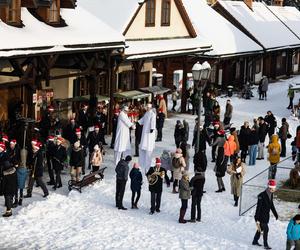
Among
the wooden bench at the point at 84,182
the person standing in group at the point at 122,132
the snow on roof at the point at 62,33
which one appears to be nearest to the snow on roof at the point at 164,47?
the snow on roof at the point at 62,33

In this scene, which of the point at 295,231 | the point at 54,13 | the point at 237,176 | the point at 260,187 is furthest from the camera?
the point at 54,13

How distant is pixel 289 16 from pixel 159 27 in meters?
36.2

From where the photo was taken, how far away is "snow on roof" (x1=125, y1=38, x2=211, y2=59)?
26.4 m

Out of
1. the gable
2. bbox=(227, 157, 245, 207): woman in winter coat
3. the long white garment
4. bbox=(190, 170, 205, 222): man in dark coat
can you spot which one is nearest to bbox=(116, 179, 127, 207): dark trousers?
bbox=(190, 170, 205, 222): man in dark coat

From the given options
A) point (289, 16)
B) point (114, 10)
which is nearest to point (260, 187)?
point (114, 10)

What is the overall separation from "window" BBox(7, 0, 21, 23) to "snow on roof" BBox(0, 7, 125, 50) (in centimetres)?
38

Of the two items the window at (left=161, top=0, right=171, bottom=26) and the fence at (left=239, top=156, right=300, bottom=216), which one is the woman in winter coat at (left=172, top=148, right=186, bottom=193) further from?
the window at (left=161, top=0, right=171, bottom=26)

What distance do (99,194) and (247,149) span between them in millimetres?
6708

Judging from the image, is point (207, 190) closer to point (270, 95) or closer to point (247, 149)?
point (247, 149)

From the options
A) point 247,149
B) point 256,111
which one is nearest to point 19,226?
point 247,149

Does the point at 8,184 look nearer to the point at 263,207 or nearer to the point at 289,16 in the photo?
the point at 263,207

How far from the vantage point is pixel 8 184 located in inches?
591

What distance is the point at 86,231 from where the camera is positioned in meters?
14.6

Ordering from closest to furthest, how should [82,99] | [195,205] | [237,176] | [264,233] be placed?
[264,233]
[195,205]
[237,176]
[82,99]
